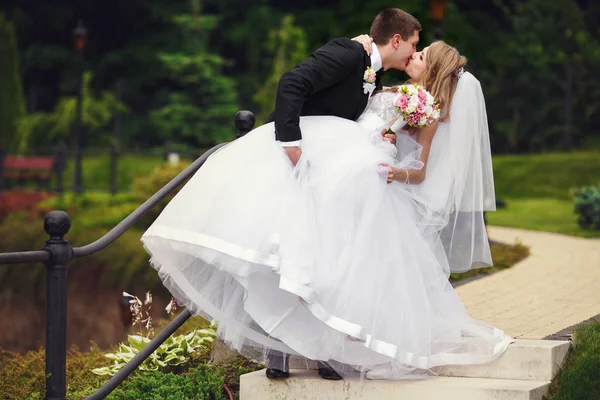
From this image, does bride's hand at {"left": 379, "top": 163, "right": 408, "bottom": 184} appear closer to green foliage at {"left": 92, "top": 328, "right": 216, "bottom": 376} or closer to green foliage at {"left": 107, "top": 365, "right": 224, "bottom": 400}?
green foliage at {"left": 107, "top": 365, "right": 224, "bottom": 400}

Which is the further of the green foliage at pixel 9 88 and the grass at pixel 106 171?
the green foliage at pixel 9 88

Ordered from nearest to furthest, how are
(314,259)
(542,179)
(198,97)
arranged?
(314,259)
(542,179)
(198,97)

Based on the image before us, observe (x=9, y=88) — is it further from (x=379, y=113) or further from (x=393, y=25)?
(x=393, y=25)

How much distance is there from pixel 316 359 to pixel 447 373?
0.74 metres

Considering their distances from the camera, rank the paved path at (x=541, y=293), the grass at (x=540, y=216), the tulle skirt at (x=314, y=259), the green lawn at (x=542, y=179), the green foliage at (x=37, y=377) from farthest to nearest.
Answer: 1. the green lawn at (x=542, y=179)
2. the grass at (x=540, y=216)
3. the paved path at (x=541, y=293)
4. the green foliage at (x=37, y=377)
5. the tulle skirt at (x=314, y=259)

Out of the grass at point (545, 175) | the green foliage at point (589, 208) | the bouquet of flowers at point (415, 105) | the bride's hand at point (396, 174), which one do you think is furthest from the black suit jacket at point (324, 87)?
the grass at point (545, 175)

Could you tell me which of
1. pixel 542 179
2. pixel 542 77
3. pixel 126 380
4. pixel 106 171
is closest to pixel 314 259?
pixel 126 380

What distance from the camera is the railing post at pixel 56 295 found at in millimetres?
4754

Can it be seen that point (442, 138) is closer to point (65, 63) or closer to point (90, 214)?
point (90, 214)

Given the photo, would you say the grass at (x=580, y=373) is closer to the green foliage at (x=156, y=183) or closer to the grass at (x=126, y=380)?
the grass at (x=126, y=380)

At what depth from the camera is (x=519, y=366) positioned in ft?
17.9

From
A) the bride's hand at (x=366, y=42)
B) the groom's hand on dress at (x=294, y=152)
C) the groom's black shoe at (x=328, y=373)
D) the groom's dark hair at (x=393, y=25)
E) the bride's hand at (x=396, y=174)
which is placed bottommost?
the groom's black shoe at (x=328, y=373)

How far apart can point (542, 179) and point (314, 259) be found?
806 inches

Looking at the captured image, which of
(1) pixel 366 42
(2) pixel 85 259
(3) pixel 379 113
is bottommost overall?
(2) pixel 85 259
